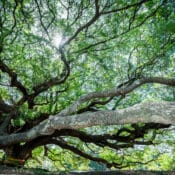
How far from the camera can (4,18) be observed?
8.55 metres

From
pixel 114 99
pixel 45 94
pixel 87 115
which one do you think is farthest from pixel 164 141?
pixel 87 115

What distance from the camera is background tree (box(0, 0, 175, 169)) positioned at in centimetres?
818

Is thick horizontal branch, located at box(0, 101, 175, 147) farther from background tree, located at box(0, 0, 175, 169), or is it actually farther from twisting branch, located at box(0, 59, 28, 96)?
twisting branch, located at box(0, 59, 28, 96)

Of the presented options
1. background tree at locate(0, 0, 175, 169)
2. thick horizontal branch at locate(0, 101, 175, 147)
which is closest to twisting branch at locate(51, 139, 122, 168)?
background tree at locate(0, 0, 175, 169)

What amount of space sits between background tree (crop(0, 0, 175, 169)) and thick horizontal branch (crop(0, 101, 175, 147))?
0.44ft

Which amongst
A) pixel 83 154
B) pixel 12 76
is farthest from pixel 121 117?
pixel 83 154

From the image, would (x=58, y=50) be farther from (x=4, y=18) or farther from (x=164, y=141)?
(x=164, y=141)

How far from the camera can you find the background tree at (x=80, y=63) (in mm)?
8180

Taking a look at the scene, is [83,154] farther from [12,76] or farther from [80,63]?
[12,76]

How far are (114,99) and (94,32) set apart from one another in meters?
2.92

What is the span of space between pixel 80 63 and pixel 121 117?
538 cm

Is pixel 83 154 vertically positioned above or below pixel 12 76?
below

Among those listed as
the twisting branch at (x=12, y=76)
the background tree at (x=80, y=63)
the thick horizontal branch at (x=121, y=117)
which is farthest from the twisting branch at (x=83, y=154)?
the thick horizontal branch at (x=121, y=117)

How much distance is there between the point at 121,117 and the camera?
5.22m
